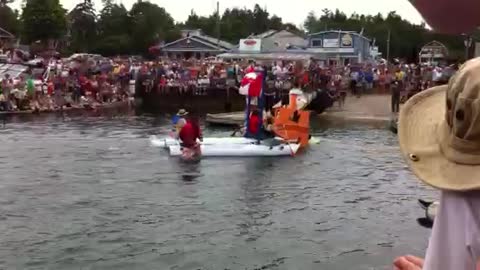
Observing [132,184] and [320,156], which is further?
[320,156]

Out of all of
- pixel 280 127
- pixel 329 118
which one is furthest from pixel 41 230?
pixel 329 118

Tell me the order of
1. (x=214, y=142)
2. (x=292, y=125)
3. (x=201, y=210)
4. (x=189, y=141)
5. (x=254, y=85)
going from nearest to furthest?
(x=201, y=210) → (x=189, y=141) → (x=214, y=142) → (x=254, y=85) → (x=292, y=125)

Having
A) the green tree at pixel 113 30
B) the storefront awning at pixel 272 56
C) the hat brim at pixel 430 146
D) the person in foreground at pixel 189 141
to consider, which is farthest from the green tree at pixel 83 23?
the hat brim at pixel 430 146

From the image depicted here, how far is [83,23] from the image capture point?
81.5m

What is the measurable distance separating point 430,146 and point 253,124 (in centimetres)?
1673

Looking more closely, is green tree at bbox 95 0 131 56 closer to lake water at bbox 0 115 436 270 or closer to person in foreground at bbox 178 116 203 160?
lake water at bbox 0 115 436 270

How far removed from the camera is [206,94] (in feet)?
121

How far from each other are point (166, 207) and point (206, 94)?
25892 mm

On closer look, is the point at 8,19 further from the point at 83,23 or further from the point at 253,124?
the point at 253,124

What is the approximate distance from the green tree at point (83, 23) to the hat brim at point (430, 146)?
72.3 meters

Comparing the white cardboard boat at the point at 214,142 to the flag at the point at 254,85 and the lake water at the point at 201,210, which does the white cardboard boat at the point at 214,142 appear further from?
the flag at the point at 254,85

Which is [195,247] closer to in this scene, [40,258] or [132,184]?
[40,258]

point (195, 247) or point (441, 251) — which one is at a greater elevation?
point (441, 251)

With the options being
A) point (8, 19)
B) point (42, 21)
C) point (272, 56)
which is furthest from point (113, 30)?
point (272, 56)
